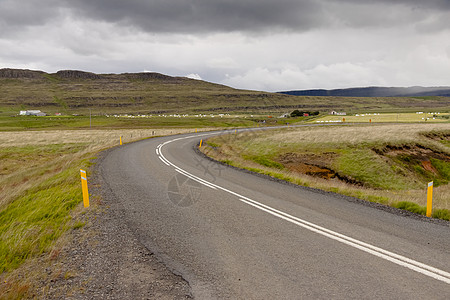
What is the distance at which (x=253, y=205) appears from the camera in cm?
934

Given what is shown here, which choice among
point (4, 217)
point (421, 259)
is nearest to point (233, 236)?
point (421, 259)

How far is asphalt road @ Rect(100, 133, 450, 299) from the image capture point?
15.1 ft

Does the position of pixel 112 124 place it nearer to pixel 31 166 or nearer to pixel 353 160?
pixel 31 166

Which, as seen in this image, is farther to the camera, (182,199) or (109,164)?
(109,164)

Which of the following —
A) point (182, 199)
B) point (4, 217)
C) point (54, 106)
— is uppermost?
point (54, 106)

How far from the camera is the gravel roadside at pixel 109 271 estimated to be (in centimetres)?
457

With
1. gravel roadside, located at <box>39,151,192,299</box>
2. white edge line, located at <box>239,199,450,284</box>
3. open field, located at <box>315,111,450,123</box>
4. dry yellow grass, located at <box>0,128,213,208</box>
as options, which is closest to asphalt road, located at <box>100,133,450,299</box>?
white edge line, located at <box>239,199,450,284</box>

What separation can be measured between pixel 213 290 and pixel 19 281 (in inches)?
134

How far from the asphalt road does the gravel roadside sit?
277 millimetres

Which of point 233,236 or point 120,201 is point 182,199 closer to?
point 120,201

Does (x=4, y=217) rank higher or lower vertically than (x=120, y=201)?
lower

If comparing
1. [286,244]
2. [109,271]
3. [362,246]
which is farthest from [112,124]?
[362,246]

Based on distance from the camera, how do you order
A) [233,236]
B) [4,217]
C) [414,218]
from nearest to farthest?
[233,236], [414,218], [4,217]

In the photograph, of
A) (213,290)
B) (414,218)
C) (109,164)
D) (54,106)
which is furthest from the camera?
(54,106)
